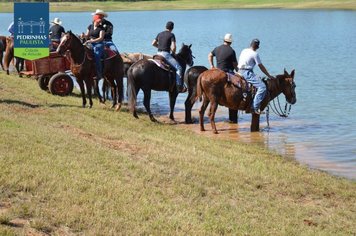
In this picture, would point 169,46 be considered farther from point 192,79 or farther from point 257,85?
point 257,85

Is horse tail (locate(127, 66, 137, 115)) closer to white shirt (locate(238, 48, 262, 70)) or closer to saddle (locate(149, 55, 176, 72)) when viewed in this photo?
saddle (locate(149, 55, 176, 72))

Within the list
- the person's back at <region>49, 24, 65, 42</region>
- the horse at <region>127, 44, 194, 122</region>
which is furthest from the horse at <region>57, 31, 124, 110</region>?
the person's back at <region>49, 24, 65, 42</region>

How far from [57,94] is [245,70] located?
6.76m

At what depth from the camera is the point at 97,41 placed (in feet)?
56.0

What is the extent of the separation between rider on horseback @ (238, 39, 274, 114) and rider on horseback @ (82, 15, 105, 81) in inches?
159

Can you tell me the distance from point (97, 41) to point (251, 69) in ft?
14.5

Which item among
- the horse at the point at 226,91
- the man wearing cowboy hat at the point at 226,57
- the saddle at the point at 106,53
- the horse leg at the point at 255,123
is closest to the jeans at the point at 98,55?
the saddle at the point at 106,53

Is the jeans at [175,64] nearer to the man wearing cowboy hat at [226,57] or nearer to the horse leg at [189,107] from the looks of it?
the horse leg at [189,107]

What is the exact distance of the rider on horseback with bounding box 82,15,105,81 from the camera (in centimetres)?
1709

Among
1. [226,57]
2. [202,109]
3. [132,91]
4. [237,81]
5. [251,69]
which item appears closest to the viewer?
[251,69]

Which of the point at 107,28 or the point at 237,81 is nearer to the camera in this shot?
the point at 237,81

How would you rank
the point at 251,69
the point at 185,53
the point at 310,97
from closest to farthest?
the point at 251,69
the point at 185,53
the point at 310,97

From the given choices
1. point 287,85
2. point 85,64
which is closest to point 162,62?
point 85,64

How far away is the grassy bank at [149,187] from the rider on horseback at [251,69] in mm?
2601
